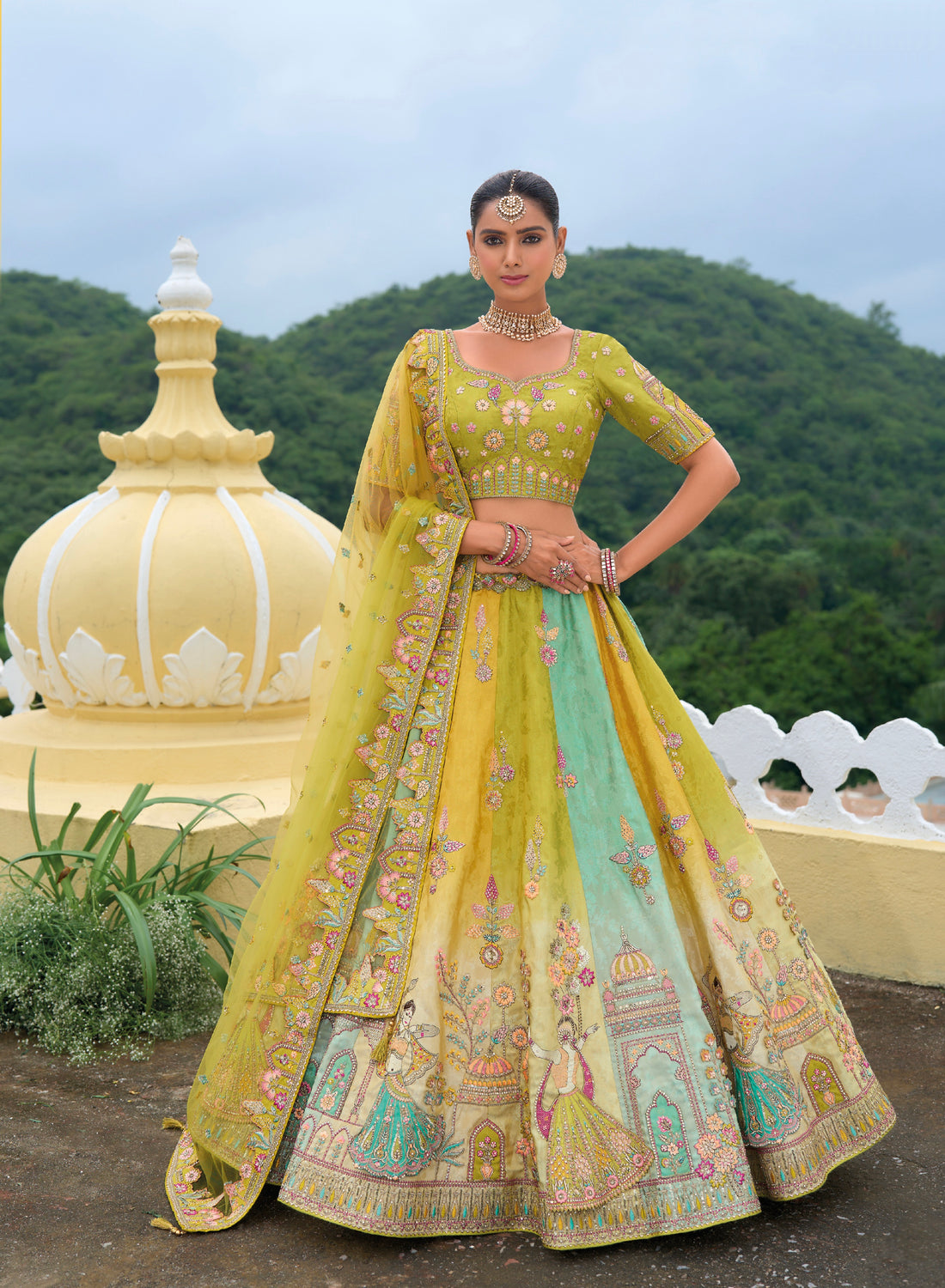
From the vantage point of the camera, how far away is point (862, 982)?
4.09 m

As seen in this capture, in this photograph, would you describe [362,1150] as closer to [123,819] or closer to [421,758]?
[421,758]

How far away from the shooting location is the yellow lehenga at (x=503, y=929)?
2477mm

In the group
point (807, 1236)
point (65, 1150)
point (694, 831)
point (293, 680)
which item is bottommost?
point (65, 1150)

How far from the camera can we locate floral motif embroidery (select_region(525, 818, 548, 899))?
2.59 meters

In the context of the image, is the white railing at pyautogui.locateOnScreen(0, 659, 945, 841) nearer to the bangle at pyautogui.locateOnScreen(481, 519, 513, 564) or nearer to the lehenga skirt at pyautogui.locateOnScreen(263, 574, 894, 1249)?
the lehenga skirt at pyautogui.locateOnScreen(263, 574, 894, 1249)

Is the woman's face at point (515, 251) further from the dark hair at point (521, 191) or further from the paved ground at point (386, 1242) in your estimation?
the paved ground at point (386, 1242)

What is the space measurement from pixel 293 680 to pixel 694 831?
7.56 feet

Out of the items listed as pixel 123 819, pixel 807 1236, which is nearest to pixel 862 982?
pixel 807 1236

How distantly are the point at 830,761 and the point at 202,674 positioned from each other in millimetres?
2149

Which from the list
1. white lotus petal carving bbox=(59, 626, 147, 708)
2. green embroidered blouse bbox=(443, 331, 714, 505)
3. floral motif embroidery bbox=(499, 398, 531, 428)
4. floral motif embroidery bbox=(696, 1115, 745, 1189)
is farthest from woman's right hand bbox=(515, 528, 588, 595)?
white lotus petal carving bbox=(59, 626, 147, 708)

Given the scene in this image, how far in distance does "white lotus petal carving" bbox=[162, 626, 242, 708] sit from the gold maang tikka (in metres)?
2.17

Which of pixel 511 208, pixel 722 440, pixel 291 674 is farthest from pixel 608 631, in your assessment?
pixel 722 440

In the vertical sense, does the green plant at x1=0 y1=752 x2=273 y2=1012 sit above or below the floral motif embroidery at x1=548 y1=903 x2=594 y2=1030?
below

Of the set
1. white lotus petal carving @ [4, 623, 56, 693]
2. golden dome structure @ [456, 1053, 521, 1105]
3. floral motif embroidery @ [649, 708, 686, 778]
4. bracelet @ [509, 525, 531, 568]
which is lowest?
golden dome structure @ [456, 1053, 521, 1105]
